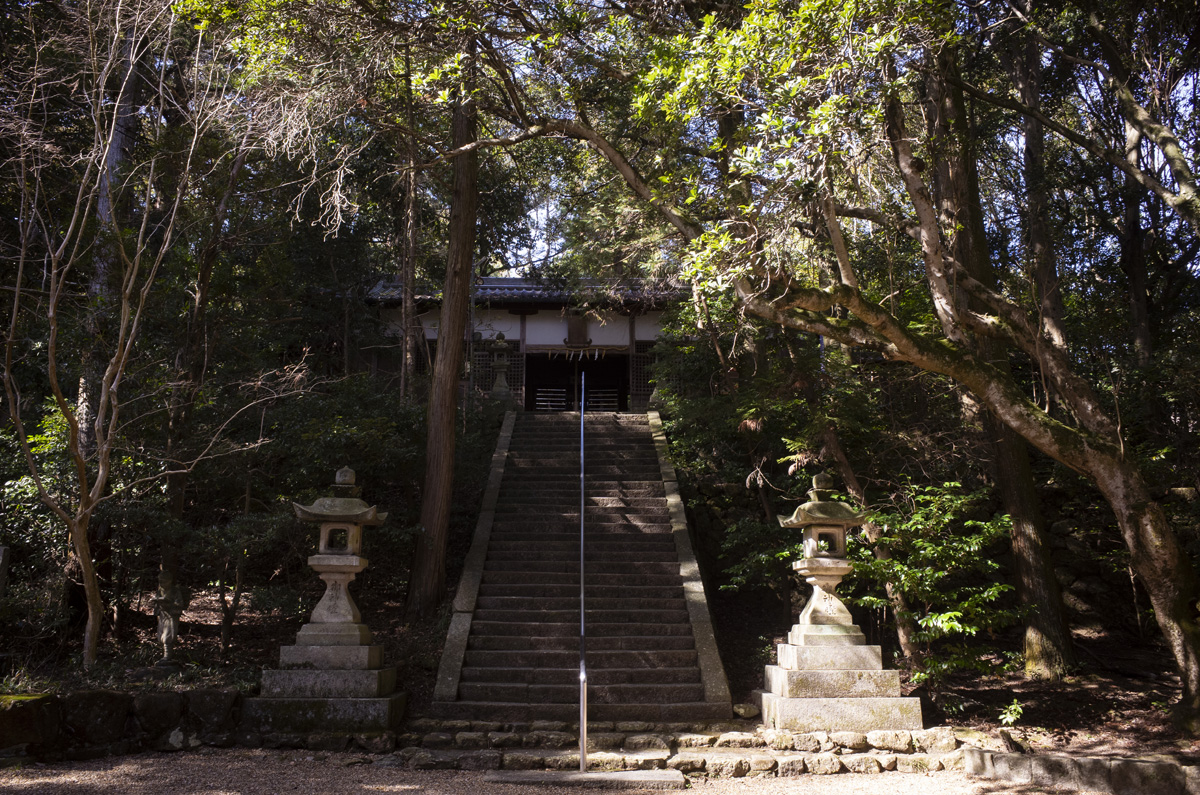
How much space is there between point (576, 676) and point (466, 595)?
179cm

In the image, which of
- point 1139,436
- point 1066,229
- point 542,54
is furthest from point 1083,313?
point 542,54

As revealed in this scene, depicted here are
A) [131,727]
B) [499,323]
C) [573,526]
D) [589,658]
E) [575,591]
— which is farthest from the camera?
[499,323]

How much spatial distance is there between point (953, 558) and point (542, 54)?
6.43 m

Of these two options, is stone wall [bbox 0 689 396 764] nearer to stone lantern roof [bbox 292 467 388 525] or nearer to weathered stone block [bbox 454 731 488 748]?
weathered stone block [bbox 454 731 488 748]

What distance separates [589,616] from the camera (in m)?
8.87

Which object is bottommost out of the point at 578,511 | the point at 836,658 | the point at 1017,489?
the point at 836,658

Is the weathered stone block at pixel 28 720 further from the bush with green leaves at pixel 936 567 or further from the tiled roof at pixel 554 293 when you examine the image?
the tiled roof at pixel 554 293

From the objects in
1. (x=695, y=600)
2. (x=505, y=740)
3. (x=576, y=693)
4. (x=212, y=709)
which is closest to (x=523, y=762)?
(x=505, y=740)

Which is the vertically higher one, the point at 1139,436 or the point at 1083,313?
the point at 1083,313

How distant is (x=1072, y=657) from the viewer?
27.3 ft

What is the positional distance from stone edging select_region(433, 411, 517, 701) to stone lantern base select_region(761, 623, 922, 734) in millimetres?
3063

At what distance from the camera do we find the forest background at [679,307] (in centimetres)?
655

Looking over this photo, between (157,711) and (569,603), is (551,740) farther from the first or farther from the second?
(157,711)

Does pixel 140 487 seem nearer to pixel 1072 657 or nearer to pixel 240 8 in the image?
pixel 240 8
